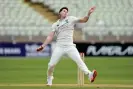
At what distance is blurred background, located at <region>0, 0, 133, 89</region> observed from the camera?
2047cm

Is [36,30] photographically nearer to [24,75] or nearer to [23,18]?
[23,18]

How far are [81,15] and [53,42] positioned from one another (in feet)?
14.2

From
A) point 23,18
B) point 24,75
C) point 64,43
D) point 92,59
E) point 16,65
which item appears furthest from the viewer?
point 23,18

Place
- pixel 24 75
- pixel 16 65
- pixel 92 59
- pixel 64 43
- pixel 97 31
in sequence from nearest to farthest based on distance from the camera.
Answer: pixel 64 43, pixel 24 75, pixel 16 65, pixel 92 59, pixel 97 31

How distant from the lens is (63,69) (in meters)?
21.0

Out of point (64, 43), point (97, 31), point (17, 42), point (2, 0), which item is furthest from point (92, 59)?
point (64, 43)

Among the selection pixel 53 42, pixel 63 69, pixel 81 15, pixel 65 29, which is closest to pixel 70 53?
pixel 65 29

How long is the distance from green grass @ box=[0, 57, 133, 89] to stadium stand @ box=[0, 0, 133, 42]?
1482 millimetres

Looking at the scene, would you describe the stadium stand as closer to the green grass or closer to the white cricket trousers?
the green grass

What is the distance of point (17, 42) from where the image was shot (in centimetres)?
2378


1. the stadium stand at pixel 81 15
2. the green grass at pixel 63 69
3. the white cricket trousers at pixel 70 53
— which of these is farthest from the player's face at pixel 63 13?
the stadium stand at pixel 81 15

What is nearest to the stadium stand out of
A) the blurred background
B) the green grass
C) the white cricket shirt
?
the blurred background

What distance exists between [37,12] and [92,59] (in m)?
5.99

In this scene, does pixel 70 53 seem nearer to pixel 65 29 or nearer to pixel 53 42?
pixel 65 29
